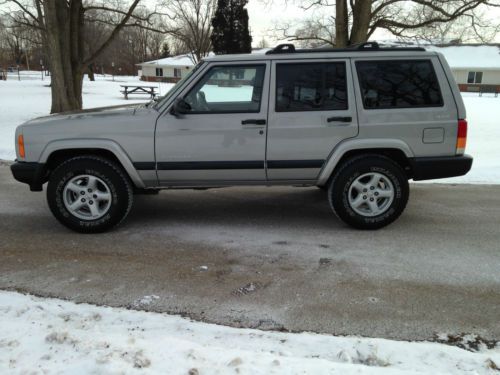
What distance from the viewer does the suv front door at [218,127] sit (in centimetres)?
465

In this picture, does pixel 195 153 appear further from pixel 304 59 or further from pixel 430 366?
pixel 430 366

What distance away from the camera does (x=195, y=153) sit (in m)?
4.70

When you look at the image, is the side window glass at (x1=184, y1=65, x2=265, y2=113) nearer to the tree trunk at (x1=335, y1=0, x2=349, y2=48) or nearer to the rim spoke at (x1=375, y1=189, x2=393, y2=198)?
the rim spoke at (x1=375, y1=189, x2=393, y2=198)

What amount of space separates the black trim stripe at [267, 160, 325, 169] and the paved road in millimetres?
743

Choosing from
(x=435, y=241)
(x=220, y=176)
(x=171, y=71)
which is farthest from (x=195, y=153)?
(x=171, y=71)

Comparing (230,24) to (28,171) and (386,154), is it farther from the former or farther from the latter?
(28,171)

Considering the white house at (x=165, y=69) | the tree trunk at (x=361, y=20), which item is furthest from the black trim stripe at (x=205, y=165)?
the white house at (x=165, y=69)

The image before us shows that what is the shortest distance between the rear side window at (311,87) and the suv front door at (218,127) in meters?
0.19

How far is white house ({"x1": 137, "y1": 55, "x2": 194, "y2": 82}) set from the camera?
67.4m

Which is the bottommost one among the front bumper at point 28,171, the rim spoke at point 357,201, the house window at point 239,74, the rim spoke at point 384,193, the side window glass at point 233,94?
the rim spoke at point 357,201

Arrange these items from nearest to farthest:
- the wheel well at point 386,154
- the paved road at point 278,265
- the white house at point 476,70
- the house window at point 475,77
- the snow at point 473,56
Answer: the paved road at point 278,265 < the wheel well at point 386,154 < the white house at point 476,70 < the snow at point 473,56 < the house window at point 475,77

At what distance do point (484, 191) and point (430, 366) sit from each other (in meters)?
5.07

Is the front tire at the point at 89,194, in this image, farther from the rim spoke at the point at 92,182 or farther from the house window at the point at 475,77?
the house window at the point at 475,77

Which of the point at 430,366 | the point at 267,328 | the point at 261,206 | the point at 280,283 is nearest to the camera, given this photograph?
the point at 430,366
